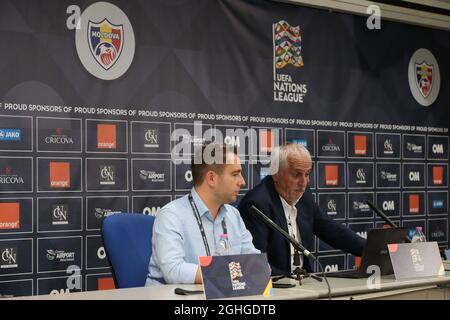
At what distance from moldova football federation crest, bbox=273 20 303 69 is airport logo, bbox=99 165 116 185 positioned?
1.64m

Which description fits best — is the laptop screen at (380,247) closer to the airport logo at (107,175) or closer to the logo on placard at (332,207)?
the airport logo at (107,175)

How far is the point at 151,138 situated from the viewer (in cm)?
467

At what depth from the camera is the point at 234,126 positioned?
511 centimetres

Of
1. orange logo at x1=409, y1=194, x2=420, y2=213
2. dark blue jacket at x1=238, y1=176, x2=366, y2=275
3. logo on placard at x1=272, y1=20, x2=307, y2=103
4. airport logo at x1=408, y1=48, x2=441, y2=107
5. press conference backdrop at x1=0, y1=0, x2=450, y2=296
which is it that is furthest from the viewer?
airport logo at x1=408, y1=48, x2=441, y2=107

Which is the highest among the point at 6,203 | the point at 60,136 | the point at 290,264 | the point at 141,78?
the point at 141,78

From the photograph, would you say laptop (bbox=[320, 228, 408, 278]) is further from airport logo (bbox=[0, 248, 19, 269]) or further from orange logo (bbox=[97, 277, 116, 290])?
airport logo (bbox=[0, 248, 19, 269])

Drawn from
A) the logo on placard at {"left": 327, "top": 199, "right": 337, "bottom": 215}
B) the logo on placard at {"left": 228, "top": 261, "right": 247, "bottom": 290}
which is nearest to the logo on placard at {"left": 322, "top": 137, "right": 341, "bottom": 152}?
the logo on placard at {"left": 327, "top": 199, "right": 337, "bottom": 215}

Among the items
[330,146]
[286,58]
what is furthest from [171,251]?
[330,146]

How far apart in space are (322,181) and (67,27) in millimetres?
2359

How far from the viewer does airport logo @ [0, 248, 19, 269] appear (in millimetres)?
4039

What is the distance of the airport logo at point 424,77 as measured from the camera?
633cm
